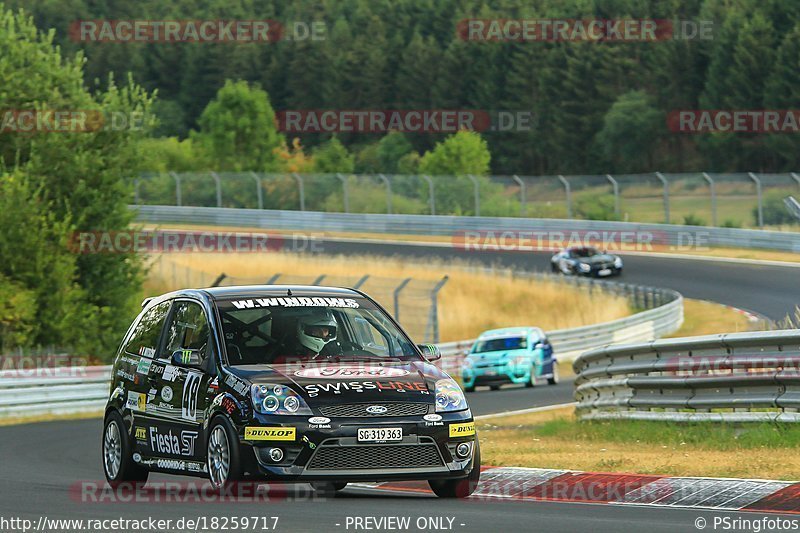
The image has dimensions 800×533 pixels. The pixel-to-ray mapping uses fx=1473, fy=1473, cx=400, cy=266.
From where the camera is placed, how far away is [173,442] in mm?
11078

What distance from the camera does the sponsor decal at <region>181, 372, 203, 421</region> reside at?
35.4 feet

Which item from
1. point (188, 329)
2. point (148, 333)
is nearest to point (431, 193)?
point (148, 333)

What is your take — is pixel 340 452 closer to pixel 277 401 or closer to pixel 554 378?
pixel 277 401

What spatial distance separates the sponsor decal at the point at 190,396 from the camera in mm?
10805

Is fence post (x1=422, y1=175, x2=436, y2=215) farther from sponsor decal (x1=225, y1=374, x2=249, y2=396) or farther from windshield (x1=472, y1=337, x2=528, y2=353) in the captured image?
sponsor decal (x1=225, y1=374, x2=249, y2=396)

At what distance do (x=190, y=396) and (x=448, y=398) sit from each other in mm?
1952

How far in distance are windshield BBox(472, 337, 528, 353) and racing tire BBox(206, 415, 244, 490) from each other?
763 inches

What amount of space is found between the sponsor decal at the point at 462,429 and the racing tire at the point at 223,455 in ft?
4.88

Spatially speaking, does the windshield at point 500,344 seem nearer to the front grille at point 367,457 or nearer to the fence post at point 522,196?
the front grille at point 367,457

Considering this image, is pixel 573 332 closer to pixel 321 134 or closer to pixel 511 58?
pixel 511 58

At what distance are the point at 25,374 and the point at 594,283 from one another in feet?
78.4

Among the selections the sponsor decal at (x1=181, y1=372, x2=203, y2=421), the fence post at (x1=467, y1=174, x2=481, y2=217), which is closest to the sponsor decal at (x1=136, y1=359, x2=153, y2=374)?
the sponsor decal at (x1=181, y1=372, x2=203, y2=421)

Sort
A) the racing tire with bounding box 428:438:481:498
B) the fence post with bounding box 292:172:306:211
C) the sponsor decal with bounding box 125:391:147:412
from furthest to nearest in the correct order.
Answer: the fence post with bounding box 292:172:306:211
the sponsor decal with bounding box 125:391:147:412
the racing tire with bounding box 428:438:481:498

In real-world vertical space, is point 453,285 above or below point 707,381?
below
